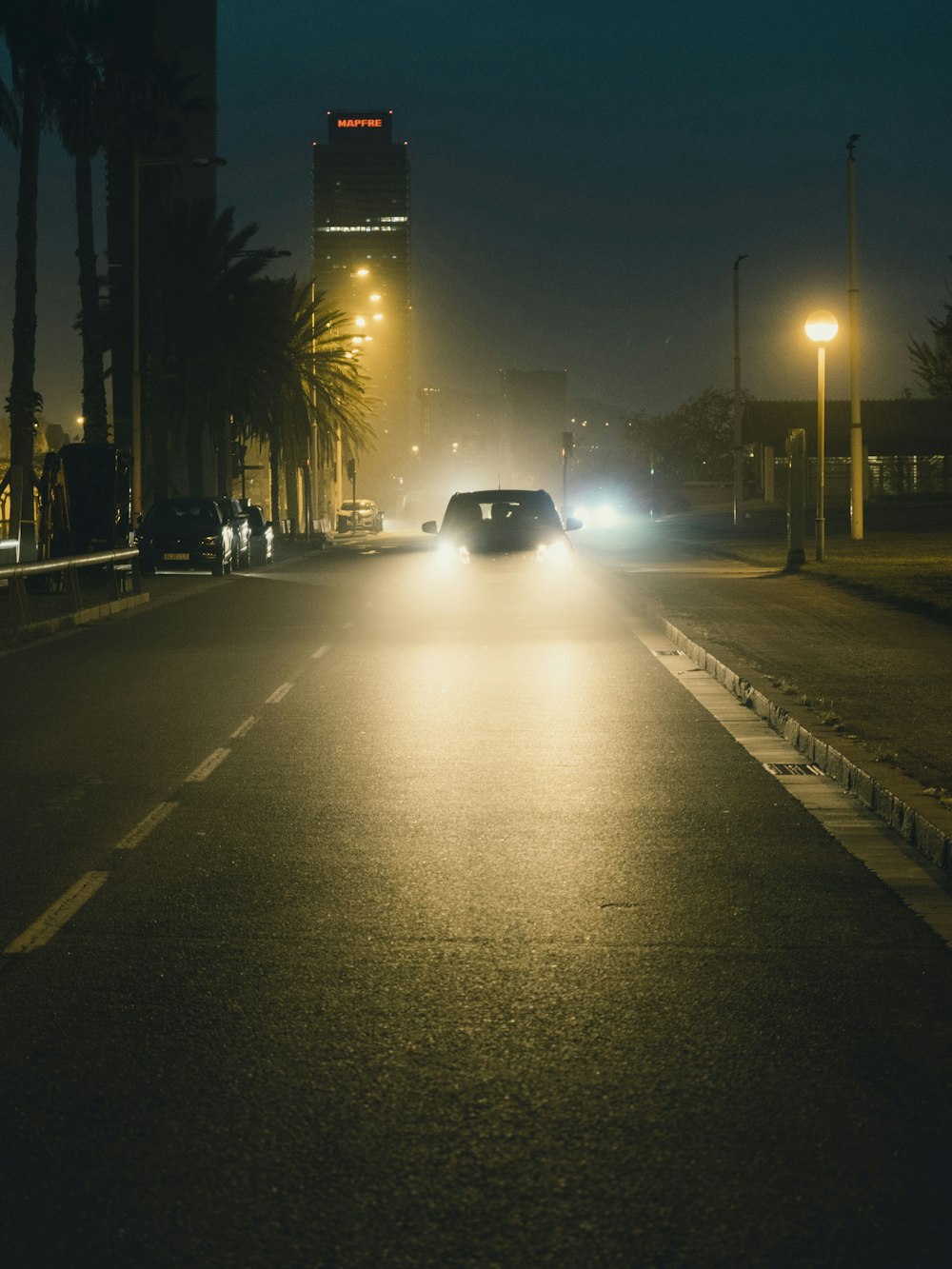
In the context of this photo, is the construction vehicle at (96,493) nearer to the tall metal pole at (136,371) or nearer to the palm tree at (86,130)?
the tall metal pole at (136,371)

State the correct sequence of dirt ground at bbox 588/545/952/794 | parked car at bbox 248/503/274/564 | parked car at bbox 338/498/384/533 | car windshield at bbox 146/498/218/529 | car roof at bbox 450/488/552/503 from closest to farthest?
1. dirt ground at bbox 588/545/952/794
2. car roof at bbox 450/488/552/503
3. car windshield at bbox 146/498/218/529
4. parked car at bbox 248/503/274/564
5. parked car at bbox 338/498/384/533

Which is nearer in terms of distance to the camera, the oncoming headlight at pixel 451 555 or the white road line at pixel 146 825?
the white road line at pixel 146 825

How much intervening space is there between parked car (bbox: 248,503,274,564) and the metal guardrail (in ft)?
42.4

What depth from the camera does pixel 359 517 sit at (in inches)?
3688

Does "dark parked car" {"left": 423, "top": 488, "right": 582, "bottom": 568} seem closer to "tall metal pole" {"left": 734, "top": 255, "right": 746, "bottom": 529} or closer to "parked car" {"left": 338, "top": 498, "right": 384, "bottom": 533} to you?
"tall metal pole" {"left": 734, "top": 255, "right": 746, "bottom": 529}

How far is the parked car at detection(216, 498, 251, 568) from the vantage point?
4241 centimetres

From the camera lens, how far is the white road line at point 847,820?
25.4 ft

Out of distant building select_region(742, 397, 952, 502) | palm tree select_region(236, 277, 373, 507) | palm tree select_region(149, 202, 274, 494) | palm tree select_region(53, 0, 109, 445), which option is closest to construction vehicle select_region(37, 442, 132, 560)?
palm tree select_region(53, 0, 109, 445)

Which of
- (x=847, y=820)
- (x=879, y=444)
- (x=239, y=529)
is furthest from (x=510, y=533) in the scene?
(x=879, y=444)

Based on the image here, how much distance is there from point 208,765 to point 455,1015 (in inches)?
240

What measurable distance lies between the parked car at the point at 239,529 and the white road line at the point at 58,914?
110ft

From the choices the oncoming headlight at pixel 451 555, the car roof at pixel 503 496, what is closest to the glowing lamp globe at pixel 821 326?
the car roof at pixel 503 496

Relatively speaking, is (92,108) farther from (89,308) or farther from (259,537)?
(259,537)

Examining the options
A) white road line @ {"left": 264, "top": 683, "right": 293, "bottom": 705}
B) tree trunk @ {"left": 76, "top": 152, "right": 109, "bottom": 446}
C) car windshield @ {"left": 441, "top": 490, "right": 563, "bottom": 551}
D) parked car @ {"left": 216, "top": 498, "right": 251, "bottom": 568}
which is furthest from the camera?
tree trunk @ {"left": 76, "top": 152, "right": 109, "bottom": 446}
